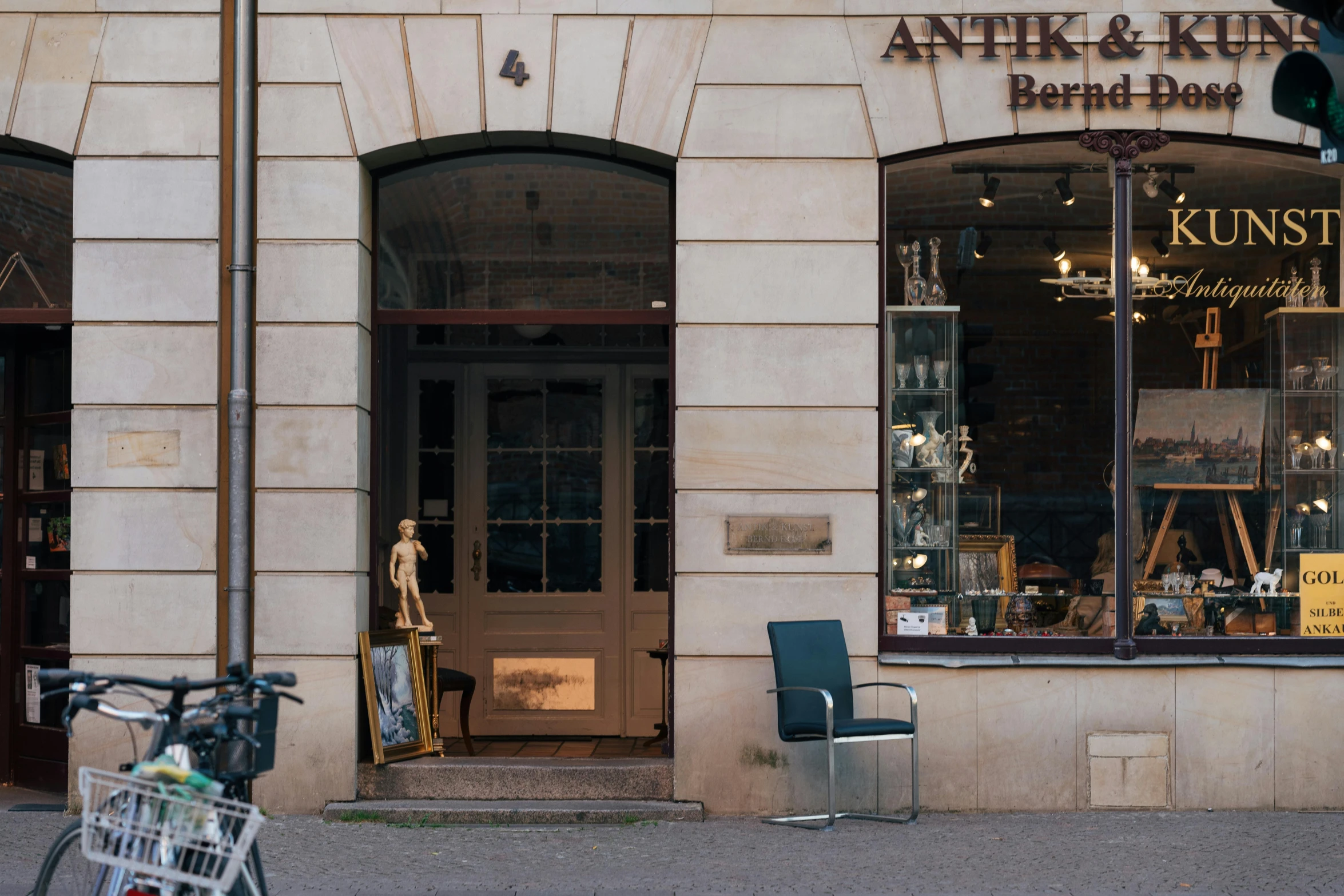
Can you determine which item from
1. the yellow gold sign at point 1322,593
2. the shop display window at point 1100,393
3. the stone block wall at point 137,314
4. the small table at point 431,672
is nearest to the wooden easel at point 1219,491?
the shop display window at point 1100,393

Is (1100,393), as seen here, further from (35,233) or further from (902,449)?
(35,233)

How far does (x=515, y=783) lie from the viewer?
315 inches

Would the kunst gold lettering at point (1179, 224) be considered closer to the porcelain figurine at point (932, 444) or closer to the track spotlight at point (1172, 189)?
the track spotlight at point (1172, 189)

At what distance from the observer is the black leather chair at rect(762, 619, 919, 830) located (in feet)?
24.2

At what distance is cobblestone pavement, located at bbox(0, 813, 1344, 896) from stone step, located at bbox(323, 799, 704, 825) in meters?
0.08

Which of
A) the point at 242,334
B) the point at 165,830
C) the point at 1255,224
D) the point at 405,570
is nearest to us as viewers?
the point at 165,830

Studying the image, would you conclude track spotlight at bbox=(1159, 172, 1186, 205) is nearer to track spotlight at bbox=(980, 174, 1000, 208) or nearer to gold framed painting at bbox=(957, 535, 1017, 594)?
Result: track spotlight at bbox=(980, 174, 1000, 208)

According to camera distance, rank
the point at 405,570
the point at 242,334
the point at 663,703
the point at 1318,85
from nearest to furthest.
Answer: the point at 1318,85 < the point at 242,334 < the point at 405,570 < the point at 663,703

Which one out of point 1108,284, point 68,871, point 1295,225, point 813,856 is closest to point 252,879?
point 68,871

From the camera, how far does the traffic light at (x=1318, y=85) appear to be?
12.9 feet

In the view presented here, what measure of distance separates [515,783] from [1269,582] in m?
4.57

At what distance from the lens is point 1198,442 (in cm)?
841

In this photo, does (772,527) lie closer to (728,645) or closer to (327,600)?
(728,645)

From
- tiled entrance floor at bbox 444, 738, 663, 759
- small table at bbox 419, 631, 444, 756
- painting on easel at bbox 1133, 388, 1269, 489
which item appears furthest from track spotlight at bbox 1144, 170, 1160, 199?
small table at bbox 419, 631, 444, 756
